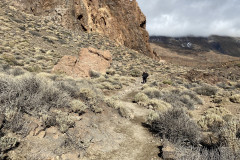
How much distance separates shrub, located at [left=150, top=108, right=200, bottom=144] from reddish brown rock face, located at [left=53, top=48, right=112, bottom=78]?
10181 mm

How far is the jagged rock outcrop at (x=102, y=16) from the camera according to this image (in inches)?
1259

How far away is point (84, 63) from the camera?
16.7 meters

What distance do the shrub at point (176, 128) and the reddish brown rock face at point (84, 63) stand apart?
10.2 m

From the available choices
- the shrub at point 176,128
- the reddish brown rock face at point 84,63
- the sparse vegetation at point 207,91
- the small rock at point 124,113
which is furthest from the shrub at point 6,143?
the sparse vegetation at point 207,91

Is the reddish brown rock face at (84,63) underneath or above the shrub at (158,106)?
above

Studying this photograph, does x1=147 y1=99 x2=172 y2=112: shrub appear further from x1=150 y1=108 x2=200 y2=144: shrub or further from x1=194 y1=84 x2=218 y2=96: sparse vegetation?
x1=194 y1=84 x2=218 y2=96: sparse vegetation

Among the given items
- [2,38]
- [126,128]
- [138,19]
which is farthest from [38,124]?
[138,19]

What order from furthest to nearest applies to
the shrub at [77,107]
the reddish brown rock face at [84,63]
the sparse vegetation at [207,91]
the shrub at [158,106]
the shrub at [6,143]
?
the reddish brown rock face at [84,63] < the sparse vegetation at [207,91] < the shrub at [158,106] < the shrub at [77,107] < the shrub at [6,143]

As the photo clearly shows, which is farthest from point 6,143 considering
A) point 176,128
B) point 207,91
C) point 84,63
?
point 207,91

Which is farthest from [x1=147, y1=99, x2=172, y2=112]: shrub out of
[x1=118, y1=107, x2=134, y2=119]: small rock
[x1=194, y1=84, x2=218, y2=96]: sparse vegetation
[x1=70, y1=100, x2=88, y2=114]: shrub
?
[x1=194, y1=84, x2=218, y2=96]: sparse vegetation

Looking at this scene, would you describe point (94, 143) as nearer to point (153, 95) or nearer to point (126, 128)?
point (126, 128)

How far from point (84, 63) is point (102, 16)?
25190 mm

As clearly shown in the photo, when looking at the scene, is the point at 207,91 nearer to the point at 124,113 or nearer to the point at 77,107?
the point at 124,113

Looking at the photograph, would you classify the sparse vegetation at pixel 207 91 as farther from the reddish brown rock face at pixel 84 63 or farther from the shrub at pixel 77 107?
the shrub at pixel 77 107
